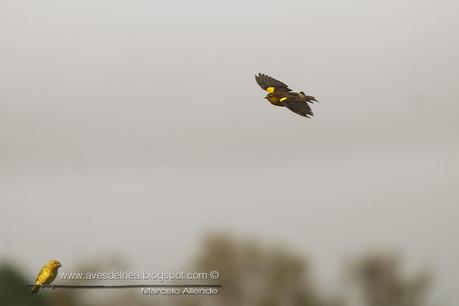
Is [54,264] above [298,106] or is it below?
below

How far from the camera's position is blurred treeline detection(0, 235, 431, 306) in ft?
5.19

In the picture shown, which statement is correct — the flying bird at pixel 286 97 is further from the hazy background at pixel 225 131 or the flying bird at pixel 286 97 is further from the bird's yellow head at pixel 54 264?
the bird's yellow head at pixel 54 264

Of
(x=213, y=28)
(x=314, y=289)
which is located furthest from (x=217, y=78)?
(x=314, y=289)

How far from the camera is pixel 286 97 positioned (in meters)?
1.63

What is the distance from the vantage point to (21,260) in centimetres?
161

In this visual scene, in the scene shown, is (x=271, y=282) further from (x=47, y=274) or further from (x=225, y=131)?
(x=47, y=274)

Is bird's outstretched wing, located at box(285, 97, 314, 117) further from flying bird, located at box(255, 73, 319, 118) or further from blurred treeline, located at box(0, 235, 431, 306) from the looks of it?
blurred treeline, located at box(0, 235, 431, 306)

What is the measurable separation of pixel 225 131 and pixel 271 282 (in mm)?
566

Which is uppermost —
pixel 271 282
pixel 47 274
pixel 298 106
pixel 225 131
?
pixel 298 106

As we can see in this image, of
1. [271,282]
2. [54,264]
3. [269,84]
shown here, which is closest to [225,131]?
[269,84]

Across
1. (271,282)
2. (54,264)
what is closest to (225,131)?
(271,282)

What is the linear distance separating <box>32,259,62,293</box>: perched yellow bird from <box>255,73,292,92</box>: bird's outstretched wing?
38.7 inches

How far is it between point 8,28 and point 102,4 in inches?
14.2

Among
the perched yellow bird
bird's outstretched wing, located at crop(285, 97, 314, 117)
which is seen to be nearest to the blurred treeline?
the perched yellow bird
